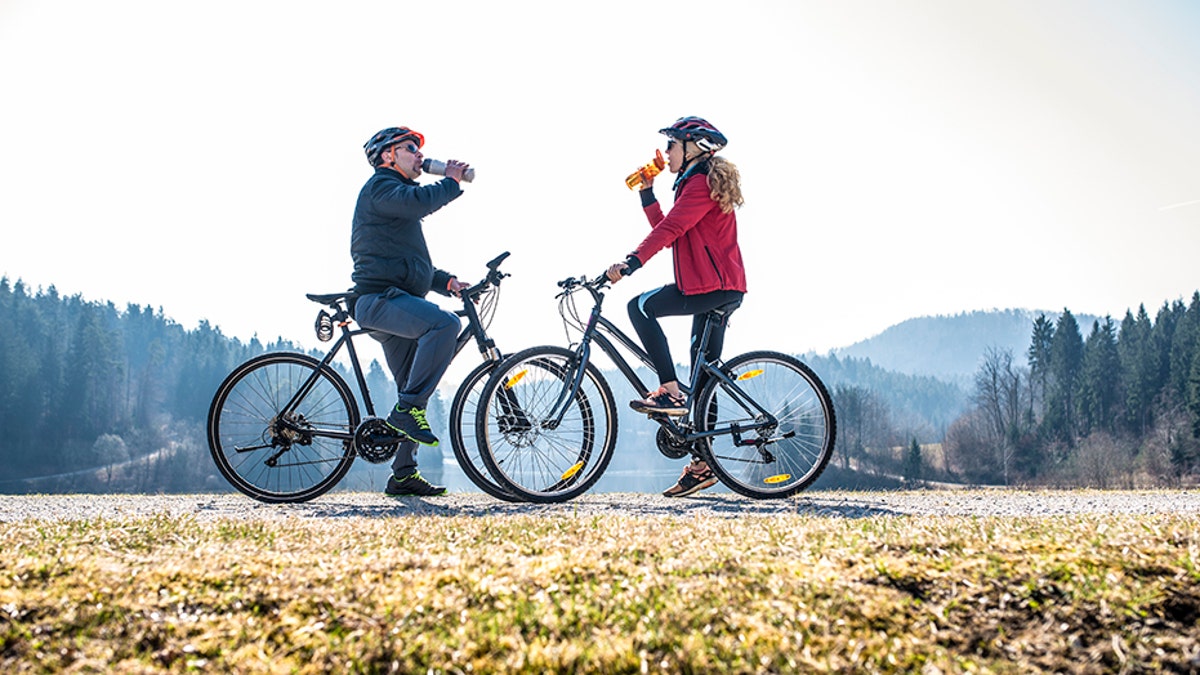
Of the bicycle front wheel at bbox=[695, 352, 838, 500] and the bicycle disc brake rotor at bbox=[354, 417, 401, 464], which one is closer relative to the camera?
the bicycle disc brake rotor at bbox=[354, 417, 401, 464]

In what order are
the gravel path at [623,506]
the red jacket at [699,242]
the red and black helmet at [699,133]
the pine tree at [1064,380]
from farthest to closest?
the pine tree at [1064,380], the red and black helmet at [699,133], the red jacket at [699,242], the gravel path at [623,506]

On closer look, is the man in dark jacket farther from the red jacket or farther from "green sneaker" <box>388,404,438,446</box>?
the red jacket

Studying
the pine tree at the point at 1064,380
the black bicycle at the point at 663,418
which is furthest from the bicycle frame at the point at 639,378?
the pine tree at the point at 1064,380

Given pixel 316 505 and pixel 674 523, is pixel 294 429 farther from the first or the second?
pixel 674 523

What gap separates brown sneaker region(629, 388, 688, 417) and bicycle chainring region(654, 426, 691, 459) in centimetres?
23

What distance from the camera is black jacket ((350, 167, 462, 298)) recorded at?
7.61 metres

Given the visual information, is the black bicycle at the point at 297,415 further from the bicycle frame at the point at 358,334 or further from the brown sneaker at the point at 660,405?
the brown sneaker at the point at 660,405

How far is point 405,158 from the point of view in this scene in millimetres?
8109

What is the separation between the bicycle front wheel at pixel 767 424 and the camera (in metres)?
7.76

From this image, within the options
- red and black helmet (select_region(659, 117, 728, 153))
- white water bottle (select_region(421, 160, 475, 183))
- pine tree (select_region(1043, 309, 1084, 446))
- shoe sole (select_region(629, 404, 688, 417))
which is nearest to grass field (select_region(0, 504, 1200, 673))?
shoe sole (select_region(629, 404, 688, 417))

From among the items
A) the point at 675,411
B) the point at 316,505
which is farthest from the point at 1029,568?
the point at 316,505

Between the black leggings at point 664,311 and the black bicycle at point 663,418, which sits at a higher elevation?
the black leggings at point 664,311

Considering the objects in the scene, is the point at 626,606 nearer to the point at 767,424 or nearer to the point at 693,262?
the point at 767,424

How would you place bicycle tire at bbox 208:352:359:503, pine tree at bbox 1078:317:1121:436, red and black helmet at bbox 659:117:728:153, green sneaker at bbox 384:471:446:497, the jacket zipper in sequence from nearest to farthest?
the jacket zipper < bicycle tire at bbox 208:352:359:503 < red and black helmet at bbox 659:117:728:153 < green sneaker at bbox 384:471:446:497 < pine tree at bbox 1078:317:1121:436
